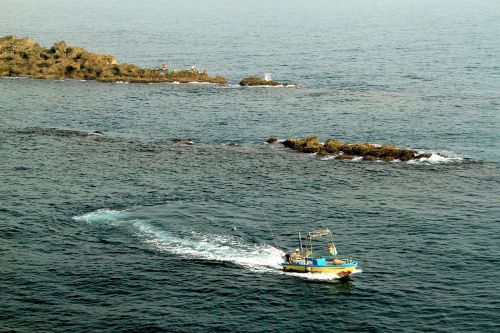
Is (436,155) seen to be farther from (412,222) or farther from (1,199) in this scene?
(1,199)

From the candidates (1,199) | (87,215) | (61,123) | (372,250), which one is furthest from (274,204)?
(61,123)

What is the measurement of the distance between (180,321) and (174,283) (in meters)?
8.87

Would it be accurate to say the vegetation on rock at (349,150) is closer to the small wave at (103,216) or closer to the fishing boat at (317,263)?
the fishing boat at (317,263)

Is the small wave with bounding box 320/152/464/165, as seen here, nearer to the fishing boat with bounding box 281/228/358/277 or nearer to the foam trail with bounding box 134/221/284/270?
the foam trail with bounding box 134/221/284/270

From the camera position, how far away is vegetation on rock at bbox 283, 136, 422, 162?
441 ft

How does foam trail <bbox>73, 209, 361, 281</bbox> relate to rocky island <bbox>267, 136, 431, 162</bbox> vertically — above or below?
below

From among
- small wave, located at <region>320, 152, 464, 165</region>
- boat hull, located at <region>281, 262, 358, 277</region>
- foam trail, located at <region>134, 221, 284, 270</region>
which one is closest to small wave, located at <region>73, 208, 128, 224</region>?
foam trail, located at <region>134, 221, 284, 270</region>

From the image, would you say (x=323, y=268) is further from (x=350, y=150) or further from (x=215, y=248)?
(x=350, y=150)

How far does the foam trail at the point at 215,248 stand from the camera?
92.3 m

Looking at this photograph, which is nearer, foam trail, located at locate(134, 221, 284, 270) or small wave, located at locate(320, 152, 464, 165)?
foam trail, located at locate(134, 221, 284, 270)

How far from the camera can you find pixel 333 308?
80750mm

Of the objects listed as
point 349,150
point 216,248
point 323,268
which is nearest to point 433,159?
point 349,150

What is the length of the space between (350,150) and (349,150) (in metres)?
0.20

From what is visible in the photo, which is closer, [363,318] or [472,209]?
[363,318]
